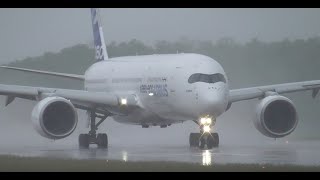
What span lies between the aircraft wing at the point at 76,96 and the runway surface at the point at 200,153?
1793mm

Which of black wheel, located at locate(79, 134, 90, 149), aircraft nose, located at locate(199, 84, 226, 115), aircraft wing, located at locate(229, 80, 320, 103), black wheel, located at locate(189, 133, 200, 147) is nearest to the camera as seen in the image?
aircraft nose, located at locate(199, 84, 226, 115)

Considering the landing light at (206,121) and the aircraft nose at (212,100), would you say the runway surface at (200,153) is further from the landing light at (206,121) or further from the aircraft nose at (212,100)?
the aircraft nose at (212,100)

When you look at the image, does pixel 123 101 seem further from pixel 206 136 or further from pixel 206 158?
pixel 206 158

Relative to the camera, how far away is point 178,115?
38969 mm

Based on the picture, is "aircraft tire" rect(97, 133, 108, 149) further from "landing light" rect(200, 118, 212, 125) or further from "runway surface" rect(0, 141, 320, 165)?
"landing light" rect(200, 118, 212, 125)

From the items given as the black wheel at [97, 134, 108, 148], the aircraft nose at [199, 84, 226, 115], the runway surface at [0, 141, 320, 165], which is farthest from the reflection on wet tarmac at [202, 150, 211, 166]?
the black wheel at [97, 134, 108, 148]

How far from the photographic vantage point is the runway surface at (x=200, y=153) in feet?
99.4

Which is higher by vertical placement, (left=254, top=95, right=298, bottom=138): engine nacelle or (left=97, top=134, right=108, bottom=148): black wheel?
(left=254, top=95, right=298, bottom=138): engine nacelle

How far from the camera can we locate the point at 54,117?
37.4 metres

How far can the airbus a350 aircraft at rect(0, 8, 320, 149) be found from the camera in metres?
36.9

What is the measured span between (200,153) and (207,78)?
4.31 m

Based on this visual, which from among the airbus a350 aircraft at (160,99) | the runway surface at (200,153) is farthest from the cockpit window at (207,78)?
the runway surface at (200,153)
